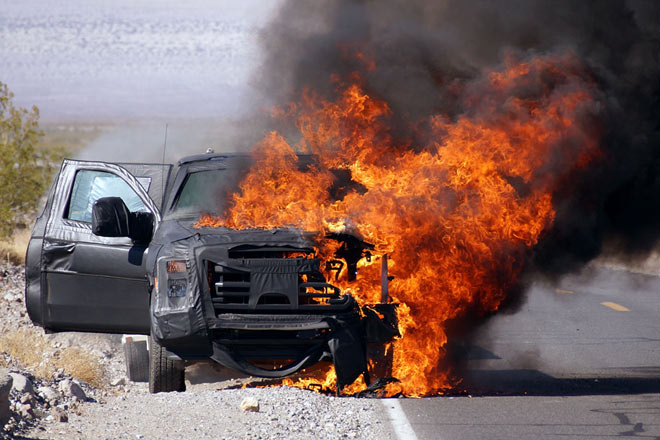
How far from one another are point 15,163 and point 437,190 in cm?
1453

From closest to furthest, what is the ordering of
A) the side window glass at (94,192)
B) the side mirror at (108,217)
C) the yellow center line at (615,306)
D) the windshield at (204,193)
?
the side mirror at (108,217)
the windshield at (204,193)
the side window glass at (94,192)
the yellow center line at (615,306)

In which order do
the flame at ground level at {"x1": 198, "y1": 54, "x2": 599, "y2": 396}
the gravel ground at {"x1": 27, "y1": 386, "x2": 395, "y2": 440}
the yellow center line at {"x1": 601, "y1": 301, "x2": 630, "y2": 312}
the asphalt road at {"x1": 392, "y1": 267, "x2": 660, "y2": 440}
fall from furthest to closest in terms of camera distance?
the yellow center line at {"x1": 601, "y1": 301, "x2": 630, "y2": 312}, the flame at ground level at {"x1": 198, "y1": 54, "x2": 599, "y2": 396}, the asphalt road at {"x1": 392, "y1": 267, "x2": 660, "y2": 440}, the gravel ground at {"x1": 27, "y1": 386, "x2": 395, "y2": 440}

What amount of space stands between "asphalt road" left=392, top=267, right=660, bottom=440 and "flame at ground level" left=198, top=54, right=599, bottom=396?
727mm

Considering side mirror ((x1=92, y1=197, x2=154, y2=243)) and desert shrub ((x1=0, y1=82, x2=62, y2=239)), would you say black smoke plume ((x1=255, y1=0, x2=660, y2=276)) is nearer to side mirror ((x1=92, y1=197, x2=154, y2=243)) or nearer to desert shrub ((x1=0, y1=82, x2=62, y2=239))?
side mirror ((x1=92, y1=197, x2=154, y2=243))

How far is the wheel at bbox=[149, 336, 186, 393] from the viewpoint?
864cm

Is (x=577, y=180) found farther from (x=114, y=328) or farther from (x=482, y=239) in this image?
(x=114, y=328)

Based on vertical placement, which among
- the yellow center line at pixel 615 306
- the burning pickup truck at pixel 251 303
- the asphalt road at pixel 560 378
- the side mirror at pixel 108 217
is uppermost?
the side mirror at pixel 108 217

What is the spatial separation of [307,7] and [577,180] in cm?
459

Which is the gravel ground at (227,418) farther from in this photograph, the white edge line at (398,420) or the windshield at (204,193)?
the windshield at (204,193)

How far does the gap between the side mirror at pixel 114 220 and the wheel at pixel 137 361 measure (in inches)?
78.3

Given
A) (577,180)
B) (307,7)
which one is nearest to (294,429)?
(577,180)

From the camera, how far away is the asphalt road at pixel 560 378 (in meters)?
7.66

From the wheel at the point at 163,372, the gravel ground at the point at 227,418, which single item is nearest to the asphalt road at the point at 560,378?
the gravel ground at the point at 227,418

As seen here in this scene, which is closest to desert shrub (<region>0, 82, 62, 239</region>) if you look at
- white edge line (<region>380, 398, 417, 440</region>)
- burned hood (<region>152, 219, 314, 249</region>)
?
burned hood (<region>152, 219, 314, 249</region>)
